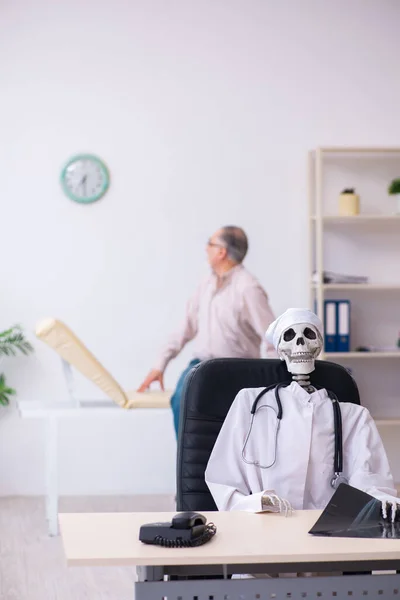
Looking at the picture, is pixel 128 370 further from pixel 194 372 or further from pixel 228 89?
pixel 194 372

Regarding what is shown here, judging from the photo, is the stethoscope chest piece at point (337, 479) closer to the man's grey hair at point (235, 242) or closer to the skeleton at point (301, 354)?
the skeleton at point (301, 354)

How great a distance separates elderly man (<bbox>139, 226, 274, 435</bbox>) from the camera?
5.20 m

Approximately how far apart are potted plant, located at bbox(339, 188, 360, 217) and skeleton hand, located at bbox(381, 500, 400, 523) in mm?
3701

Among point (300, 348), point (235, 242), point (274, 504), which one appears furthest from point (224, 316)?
point (274, 504)

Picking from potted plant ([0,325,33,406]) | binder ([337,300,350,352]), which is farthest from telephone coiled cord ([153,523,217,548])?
potted plant ([0,325,33,406])

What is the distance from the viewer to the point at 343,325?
18.7 ft

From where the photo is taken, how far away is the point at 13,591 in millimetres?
3844

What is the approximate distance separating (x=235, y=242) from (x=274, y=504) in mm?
3374

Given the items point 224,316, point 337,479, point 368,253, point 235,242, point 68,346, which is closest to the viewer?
point 337,479

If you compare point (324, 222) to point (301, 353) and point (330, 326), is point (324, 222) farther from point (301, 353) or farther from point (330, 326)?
point (301, 353)

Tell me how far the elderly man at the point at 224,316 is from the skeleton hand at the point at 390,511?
111 inches

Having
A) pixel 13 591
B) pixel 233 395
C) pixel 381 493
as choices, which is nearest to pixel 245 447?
pixel 233 395

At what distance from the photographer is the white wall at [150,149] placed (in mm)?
5863

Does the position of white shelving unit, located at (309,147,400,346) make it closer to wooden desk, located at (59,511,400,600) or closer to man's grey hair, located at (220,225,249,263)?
man's grey hair, located at (220,225,249,263)
